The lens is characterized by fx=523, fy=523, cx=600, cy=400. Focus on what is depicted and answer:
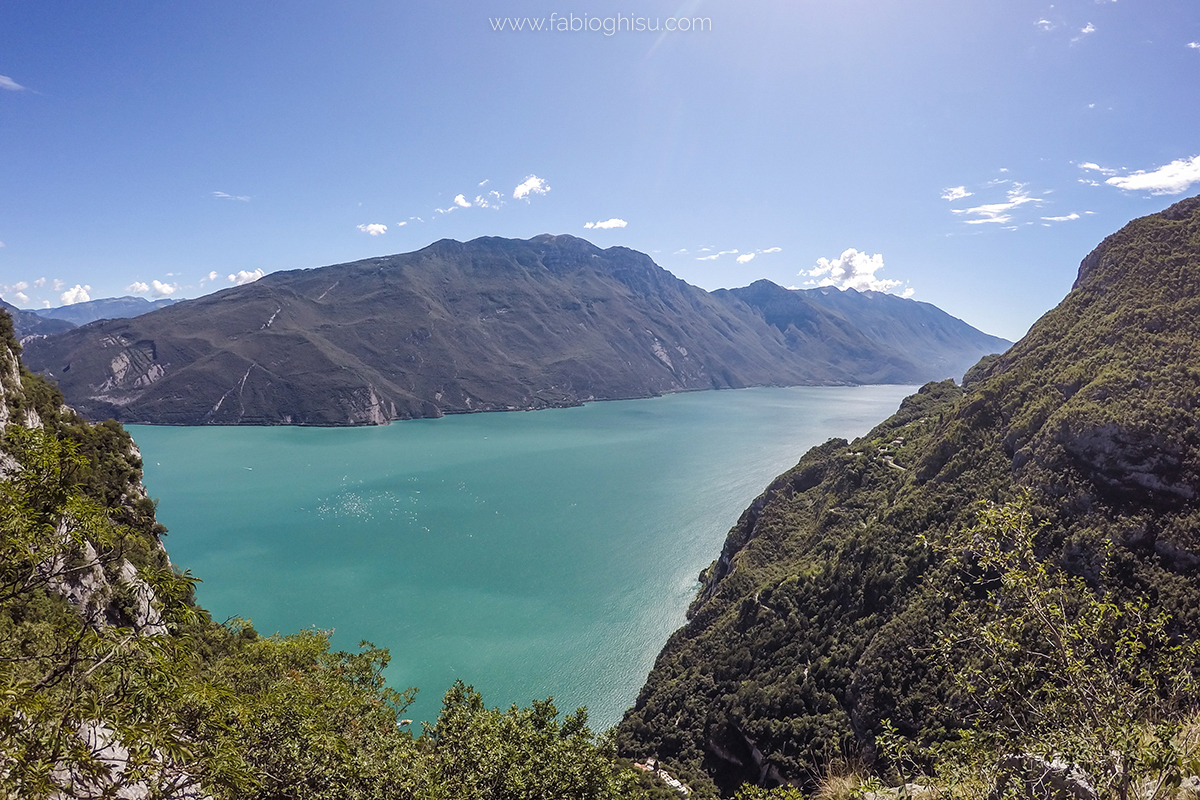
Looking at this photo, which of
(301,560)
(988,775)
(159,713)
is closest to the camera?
(159,713)

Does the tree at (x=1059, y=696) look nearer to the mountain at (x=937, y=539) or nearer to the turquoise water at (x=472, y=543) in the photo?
the mountain at (x=937, y=539)

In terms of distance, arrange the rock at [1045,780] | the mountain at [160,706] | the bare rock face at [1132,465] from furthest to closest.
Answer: the bare rock face at [1132,465]
the rock at [1045,780]
the mountain at [160,706]

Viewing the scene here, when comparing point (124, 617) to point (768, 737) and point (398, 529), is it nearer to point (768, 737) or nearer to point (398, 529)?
point (768, 737)

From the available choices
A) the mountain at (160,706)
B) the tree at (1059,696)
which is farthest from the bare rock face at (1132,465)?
the mountain at (160,706)

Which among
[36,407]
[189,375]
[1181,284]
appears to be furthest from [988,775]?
[189,375]

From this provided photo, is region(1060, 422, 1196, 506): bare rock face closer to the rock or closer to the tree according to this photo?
the tree
